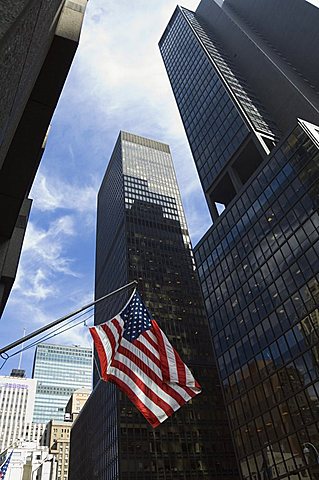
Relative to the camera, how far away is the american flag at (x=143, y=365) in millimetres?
12992

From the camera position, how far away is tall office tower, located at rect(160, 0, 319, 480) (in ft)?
136

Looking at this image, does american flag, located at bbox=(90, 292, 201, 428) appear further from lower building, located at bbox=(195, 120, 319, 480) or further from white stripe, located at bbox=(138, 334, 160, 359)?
lower building, located at bbox=(195, 120, 319, 480)

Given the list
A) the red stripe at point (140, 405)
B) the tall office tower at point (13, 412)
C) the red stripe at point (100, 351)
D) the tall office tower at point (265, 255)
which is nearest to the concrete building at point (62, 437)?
the tall office tower at point (13, 412)

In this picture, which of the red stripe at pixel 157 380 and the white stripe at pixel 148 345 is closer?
the red stripe at pixel 157 380

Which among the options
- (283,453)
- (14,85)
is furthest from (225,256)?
(14,85)

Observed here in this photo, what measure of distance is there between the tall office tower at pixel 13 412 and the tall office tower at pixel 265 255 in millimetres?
166846

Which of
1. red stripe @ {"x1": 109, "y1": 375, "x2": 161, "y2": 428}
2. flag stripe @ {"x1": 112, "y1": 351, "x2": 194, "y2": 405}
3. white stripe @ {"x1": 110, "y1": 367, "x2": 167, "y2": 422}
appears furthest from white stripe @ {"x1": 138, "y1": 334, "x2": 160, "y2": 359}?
red stripe @ {"x1": 109, "y1": 375, "x2": 161, "y2": 428}

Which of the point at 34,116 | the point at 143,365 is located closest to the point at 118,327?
the point at 143,365

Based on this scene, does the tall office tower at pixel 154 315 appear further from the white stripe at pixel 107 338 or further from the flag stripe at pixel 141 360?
the flag stripe at pixel 141 360

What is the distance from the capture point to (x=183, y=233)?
437ft

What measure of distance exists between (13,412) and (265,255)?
614 ft

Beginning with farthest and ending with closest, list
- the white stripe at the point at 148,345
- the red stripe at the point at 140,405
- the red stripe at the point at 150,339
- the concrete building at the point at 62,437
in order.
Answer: the concrete building at the point at 62,437, the red stripe at the point at 150,339, the white stripe at the point at 148,345, the red stripe at the point at 140,405

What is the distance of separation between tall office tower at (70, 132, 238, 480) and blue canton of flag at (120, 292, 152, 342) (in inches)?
3033

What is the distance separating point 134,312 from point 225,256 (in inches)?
1904
